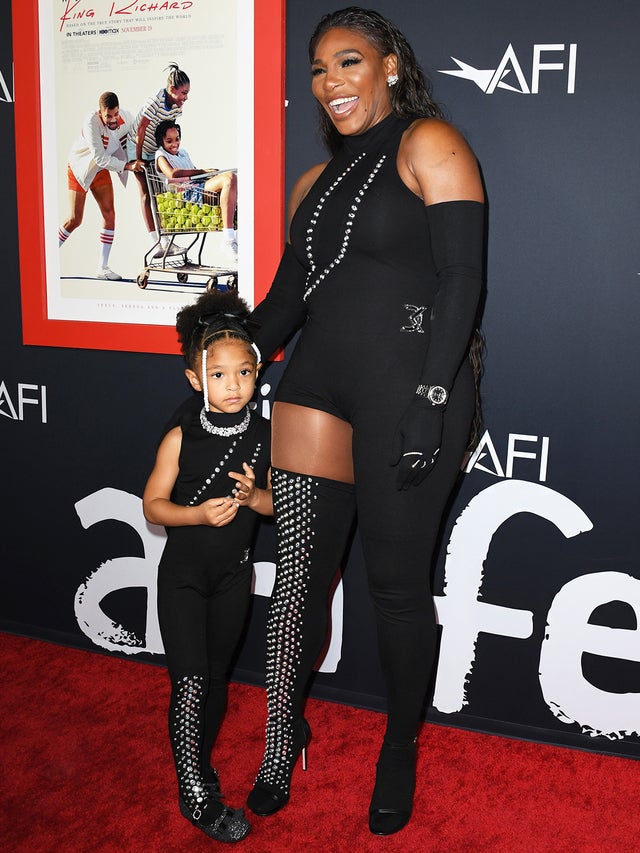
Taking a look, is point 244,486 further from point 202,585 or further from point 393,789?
point 393,789

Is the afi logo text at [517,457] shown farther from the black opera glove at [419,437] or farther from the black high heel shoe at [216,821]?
the black high heel shoe at [216,821]

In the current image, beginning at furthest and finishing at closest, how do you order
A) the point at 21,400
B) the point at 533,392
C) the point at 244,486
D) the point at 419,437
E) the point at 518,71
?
1. the point at 21,400
2. the point at 533,392
3. the point at 518,71
4. the point at 244,486
5. the point at 419,437

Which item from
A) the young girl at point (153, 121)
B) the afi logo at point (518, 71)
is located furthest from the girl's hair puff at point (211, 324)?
the afi logo at point (518, 71)

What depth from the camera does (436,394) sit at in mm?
1482

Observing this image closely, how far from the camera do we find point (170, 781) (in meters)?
1.83

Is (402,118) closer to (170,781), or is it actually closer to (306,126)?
(306,126)

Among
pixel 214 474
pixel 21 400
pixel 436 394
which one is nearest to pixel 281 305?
pixel 214 474

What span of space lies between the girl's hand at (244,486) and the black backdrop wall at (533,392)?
0.52 m

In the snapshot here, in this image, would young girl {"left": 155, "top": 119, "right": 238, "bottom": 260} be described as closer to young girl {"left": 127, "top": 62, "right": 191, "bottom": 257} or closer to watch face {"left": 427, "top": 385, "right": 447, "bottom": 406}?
young girl {"left": 127, "top": 62, "right": 191, "bottom": 257}

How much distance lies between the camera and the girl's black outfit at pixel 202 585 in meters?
1.64

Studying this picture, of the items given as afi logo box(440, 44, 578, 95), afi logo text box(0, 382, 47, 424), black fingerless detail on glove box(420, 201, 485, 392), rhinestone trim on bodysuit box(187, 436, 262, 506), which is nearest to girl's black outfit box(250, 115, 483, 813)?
black fingerless detail on glove box(420, 201, 485, 392)

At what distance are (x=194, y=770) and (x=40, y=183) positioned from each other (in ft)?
5.21

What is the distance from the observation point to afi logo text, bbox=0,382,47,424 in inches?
96.1

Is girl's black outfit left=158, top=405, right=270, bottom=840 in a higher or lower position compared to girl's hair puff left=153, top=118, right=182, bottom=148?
lower
